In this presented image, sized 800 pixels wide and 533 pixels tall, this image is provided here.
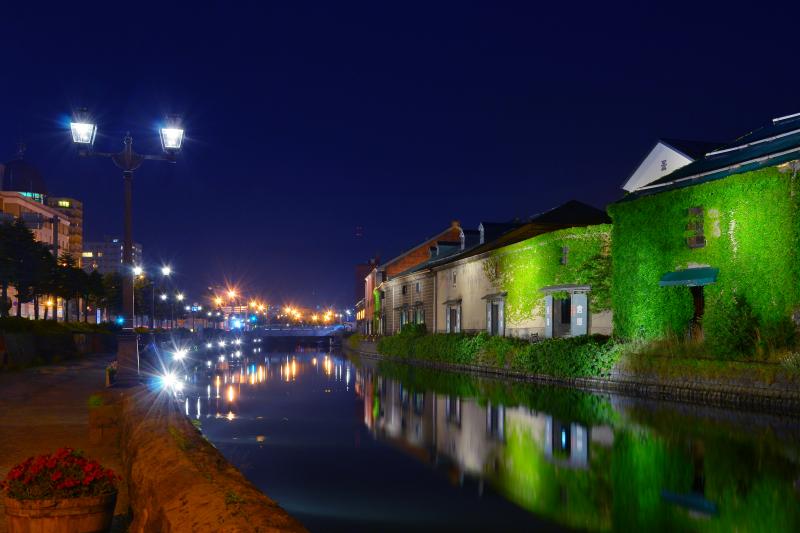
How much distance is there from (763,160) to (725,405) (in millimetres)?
9925

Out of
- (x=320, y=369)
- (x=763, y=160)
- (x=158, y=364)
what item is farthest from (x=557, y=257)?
(x=158, y=364)

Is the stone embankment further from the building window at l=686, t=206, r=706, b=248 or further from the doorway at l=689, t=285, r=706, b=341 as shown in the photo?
the building window at l=686, t=206, r=706, b=248

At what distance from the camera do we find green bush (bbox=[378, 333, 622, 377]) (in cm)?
2994

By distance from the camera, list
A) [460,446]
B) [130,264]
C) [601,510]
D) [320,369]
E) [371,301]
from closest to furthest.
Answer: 1. [601,510]
2. [460,446]
3. [130,264]
4. [320,369]
5. [371,301]

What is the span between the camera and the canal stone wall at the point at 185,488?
5.42 m

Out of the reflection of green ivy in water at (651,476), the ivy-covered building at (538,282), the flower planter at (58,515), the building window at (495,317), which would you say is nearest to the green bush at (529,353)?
the building window at (495,317)

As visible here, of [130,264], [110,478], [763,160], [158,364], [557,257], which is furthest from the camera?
[557,257]

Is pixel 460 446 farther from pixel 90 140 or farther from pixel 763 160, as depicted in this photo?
pixel 763 160

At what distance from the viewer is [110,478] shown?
23.5 ft

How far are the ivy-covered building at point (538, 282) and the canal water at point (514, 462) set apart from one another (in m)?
11.8

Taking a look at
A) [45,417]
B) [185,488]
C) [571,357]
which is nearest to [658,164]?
[571,357]

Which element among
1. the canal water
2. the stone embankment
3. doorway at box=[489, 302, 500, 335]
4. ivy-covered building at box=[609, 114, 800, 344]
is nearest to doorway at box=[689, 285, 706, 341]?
ivy-covered building at box=[609, 114, 800, 344]

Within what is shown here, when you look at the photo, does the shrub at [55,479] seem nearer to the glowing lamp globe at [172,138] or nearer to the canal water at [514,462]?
the canal water at [514,462]

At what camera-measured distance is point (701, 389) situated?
24016 millimetres
